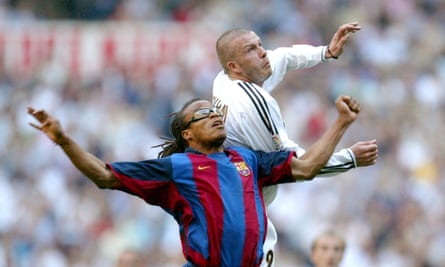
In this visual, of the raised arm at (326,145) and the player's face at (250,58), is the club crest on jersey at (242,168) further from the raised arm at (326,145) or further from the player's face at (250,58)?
the player's face at (250,58)

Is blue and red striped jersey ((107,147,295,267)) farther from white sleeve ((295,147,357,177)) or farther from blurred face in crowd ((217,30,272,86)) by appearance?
blurred face in crowd ((217,30,272,86))

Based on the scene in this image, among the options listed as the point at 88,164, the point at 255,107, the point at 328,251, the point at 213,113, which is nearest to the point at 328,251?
the point at 328,251

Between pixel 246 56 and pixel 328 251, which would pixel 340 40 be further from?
pixel 328 251

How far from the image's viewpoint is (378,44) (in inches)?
826

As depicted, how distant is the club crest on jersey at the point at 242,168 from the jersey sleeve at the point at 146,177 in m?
0.40

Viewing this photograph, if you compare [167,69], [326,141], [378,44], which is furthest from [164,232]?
[326,141]

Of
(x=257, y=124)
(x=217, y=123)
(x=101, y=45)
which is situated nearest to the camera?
(x=217, y=123)

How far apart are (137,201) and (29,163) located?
1.48m

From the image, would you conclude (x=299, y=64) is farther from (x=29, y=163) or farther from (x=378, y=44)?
(x=378, y=44)

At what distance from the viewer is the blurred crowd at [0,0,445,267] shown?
17766mm

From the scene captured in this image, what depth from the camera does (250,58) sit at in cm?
1014

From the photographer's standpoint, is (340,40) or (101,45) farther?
(101,45)

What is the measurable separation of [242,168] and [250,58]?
815mm

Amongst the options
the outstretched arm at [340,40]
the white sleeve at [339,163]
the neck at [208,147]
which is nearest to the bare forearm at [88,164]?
the neck at [208,147]
